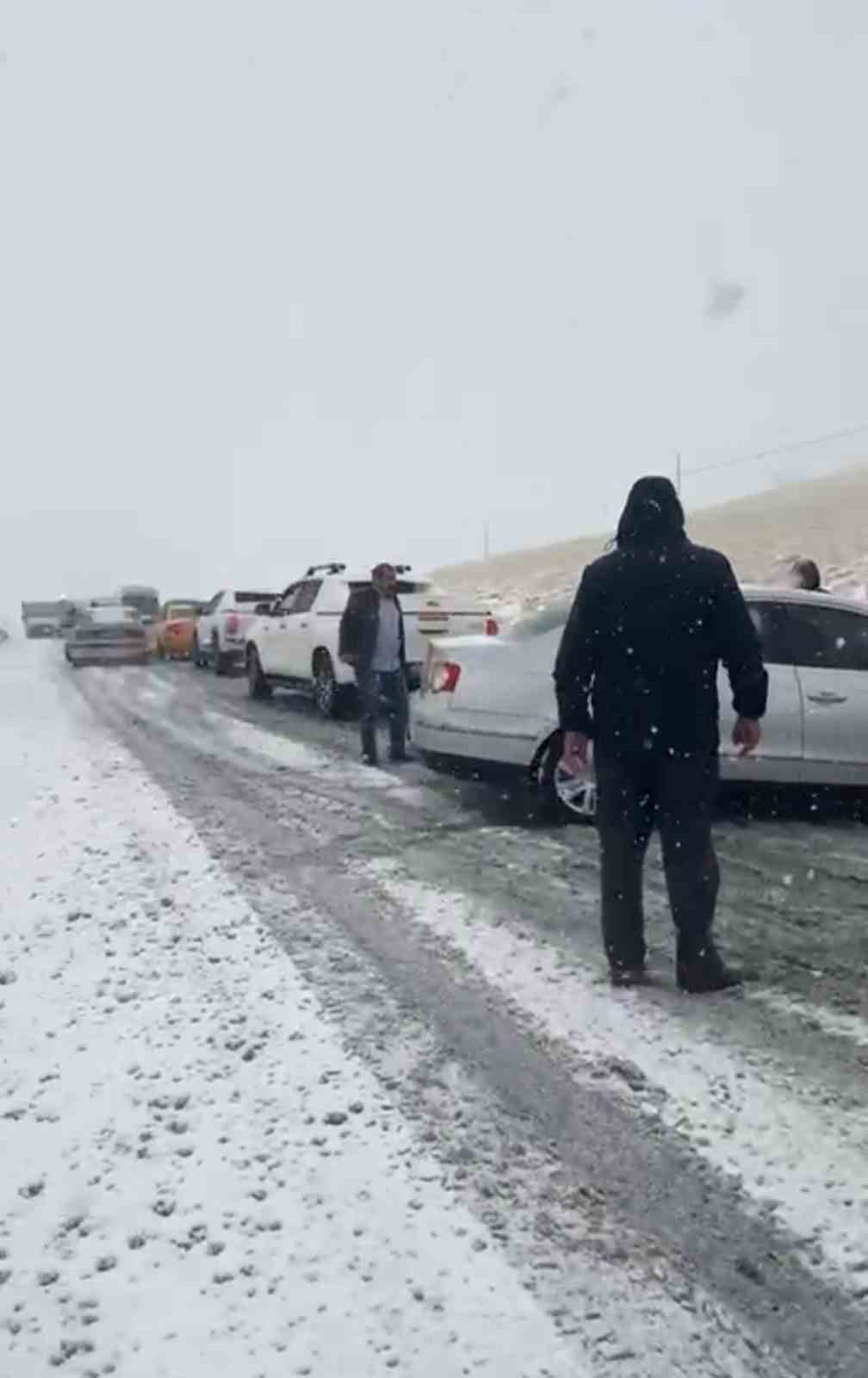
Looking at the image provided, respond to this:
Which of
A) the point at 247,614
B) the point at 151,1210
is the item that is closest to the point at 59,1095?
the point at 151,1210

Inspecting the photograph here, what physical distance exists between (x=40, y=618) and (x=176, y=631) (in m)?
33.6

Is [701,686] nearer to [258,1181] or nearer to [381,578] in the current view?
[258,1181]

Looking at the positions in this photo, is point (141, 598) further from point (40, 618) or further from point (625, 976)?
point (625, 976)

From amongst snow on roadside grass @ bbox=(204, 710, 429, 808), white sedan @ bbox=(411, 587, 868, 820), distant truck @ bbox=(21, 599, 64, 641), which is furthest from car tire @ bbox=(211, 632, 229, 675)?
distant truck @ bbox=(21, 599, 64, 641)

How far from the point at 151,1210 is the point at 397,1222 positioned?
2.06 feet

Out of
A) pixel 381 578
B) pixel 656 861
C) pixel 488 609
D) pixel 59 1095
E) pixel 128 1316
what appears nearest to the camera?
pixel 128 1316

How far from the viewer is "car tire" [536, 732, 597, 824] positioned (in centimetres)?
815

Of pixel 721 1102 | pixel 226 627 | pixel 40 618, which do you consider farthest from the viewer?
pixel 40 618

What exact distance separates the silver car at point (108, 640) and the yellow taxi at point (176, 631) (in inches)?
60.4

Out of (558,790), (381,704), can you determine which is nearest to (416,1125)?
(558,790)

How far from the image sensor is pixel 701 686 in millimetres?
4793

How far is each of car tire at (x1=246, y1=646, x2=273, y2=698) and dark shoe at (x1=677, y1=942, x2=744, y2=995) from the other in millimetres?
13464

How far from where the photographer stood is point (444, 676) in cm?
888

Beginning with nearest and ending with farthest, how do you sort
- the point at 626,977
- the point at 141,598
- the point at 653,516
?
the point at 653,516 → the point at 626,977 → the point at 141,598
